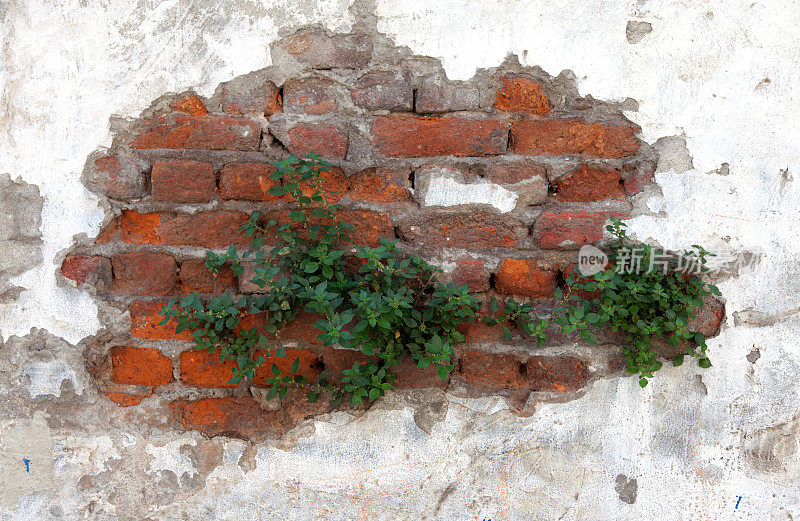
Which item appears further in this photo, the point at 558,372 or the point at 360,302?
the point at 558,372

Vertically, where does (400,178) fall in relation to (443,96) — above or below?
below

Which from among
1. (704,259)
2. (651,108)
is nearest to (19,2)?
(651,108)

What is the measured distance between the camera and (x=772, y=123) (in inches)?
47.0

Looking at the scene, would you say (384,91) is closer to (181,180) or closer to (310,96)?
(310,96)

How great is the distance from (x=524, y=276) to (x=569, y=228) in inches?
5.8

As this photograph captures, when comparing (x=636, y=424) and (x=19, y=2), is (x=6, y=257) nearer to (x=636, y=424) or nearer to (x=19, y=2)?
(x=19, y=2)

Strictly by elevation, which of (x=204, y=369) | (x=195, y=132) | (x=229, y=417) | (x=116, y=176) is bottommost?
(x=229, y=417)

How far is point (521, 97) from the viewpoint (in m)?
1.23

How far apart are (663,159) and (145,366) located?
128 cm

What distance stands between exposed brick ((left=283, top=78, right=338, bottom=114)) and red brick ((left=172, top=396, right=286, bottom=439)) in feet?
2.25

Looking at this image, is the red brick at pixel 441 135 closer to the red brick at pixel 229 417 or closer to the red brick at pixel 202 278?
the red brick at pixel 202 278

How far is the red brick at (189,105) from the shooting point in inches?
48.8

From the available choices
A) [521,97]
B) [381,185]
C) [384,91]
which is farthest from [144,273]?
[521,97]

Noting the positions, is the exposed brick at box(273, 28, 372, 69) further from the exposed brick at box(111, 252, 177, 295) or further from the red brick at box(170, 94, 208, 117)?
the exposed brick at box(111, 252, 177, 295)
